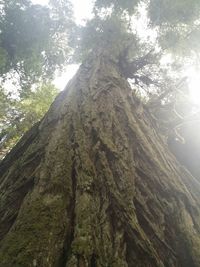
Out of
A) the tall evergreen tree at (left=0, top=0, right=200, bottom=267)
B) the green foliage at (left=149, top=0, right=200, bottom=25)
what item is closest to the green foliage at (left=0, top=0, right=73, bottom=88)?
the green foliage at (left=149, top=0, right=200, bottom=25)

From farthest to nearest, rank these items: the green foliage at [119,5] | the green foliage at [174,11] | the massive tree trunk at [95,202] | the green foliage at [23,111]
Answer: the green foliage at [23,111] → the green foliage at [119,5] → the green foliage at [174,11] → the massive tree trunk at [95,202]

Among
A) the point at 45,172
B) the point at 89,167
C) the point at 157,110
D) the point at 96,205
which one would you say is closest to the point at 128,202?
the point at 96,205

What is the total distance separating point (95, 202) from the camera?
357 centimetres

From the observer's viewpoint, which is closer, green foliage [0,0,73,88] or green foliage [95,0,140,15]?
green foliage [0,0,73,88]

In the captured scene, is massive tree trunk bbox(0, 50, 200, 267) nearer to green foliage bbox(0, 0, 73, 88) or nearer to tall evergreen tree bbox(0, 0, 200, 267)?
tall evergreen tree bbox(0, 0, 200, 267)

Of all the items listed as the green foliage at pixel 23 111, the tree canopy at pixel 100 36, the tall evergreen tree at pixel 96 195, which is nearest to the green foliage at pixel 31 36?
the tree canopy at pixel 100 36

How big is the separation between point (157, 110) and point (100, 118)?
4.37 metres

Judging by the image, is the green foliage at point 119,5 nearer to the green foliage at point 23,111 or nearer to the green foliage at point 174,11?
the green foliage at point 174,11

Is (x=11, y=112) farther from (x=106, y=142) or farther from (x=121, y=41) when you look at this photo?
(x=106, y=142)

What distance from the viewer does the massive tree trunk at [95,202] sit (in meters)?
2.96

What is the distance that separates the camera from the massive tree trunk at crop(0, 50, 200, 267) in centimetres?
296

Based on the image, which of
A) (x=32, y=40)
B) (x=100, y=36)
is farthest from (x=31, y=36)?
(x=100, y=36)

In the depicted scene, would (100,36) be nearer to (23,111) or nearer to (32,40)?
(32,40)

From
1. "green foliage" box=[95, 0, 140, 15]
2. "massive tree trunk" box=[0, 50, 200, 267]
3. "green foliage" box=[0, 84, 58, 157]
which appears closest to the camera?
"massive tree trunk" box=[0, 50, 200, 267]
